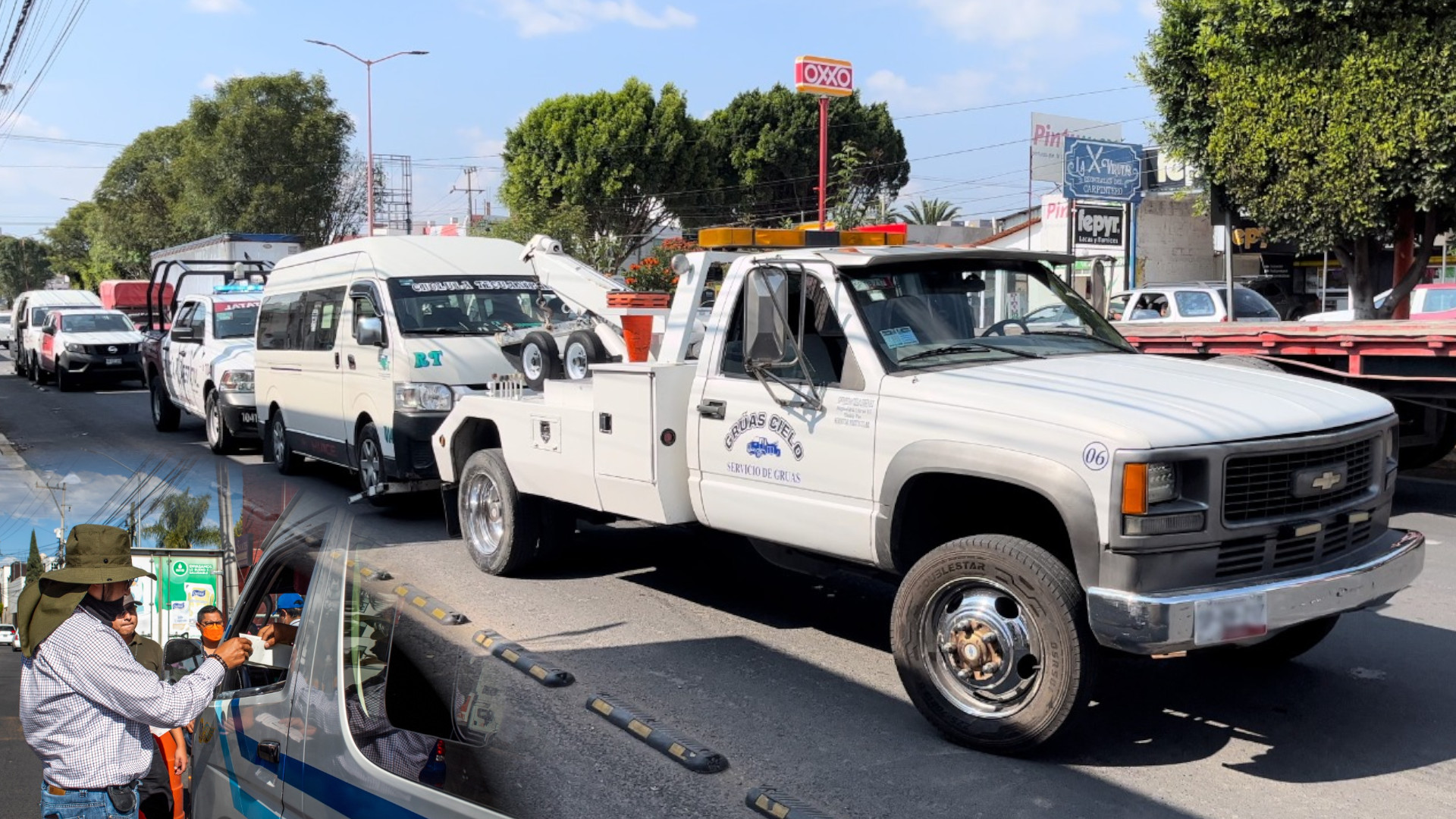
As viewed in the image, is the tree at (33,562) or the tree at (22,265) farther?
the tree at (22,265)

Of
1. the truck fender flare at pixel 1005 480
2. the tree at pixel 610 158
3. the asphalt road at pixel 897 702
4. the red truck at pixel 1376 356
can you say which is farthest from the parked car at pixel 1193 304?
the tree at pixel 610 158

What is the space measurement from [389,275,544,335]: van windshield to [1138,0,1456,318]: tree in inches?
349

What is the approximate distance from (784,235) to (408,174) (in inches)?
2917

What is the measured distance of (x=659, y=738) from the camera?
17.2ft

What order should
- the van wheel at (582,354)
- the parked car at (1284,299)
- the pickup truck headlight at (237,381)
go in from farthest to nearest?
the parked car at (1284,299) < the pickup truck headlight at (237,381) < the van wheel at (582,354)

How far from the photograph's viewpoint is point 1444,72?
13.3m

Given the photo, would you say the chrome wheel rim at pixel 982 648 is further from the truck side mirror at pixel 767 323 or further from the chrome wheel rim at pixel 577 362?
the chrome wheel rim at pixel 577 362

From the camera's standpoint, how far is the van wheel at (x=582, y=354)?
8.05 meters

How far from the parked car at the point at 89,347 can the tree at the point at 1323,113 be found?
20.3m

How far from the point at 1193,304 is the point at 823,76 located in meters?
17.2

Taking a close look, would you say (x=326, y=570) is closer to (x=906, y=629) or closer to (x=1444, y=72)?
(x=906, y=629)

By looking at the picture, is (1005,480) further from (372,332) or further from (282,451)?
(282,451)

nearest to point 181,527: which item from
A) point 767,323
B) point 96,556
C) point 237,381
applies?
point 96,556

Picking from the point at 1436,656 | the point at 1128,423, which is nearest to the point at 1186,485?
the point at 1128,423
